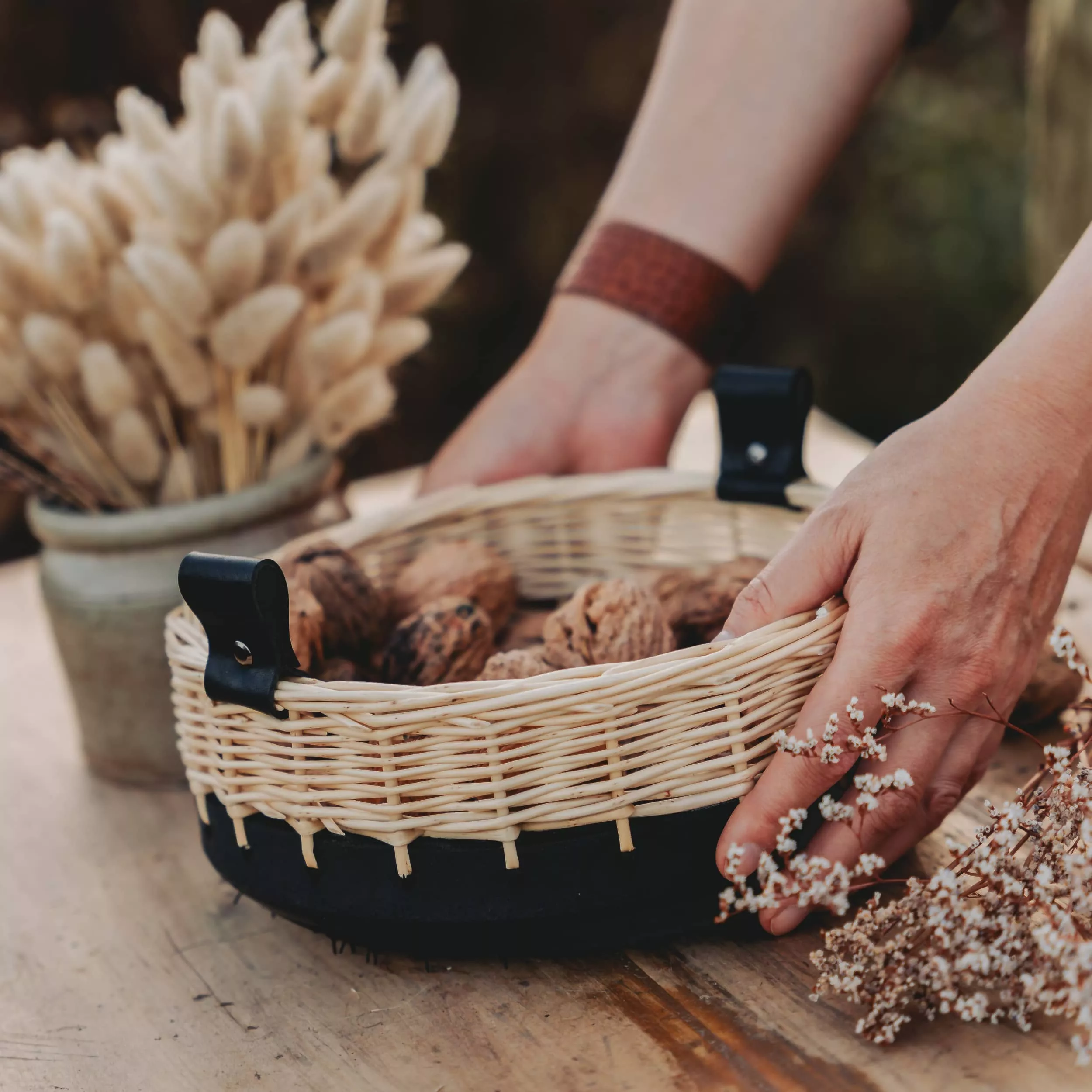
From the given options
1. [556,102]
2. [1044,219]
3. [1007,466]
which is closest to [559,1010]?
[1007,466]

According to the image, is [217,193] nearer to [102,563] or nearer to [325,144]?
[325,144]

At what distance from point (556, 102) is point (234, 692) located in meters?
2.90

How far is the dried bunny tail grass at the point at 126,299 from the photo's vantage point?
886mm

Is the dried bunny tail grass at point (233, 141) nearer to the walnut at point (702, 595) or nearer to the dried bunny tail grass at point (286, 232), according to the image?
the dried bunny tail grass at point (286, 232)

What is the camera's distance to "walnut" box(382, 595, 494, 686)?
76 cm

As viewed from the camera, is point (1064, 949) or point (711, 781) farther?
point (711, 781)

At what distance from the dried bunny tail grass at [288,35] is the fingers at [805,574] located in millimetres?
548

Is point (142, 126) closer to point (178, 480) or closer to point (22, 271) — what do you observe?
point (22, 271)

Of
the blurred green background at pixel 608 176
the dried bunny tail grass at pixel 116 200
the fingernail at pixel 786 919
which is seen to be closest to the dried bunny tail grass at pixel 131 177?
the dried bunny tail grass at pixel 116 200

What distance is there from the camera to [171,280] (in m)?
0.83

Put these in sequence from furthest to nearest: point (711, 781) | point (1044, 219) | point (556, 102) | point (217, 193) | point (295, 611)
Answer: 1. point (556, 102)
2. point (1044, 219)
3. point (217, 193)
4. point (295, 611)
5. point (711, 781)

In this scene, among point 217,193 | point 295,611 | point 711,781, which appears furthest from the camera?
point 217,193

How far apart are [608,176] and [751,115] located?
89.1 inches

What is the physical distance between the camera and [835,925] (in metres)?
0.64
